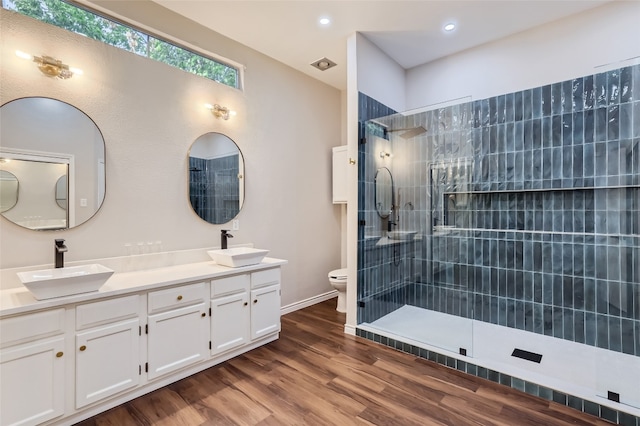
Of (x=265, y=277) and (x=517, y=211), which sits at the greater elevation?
(x=517, y=211)

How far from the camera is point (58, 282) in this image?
1757 millimetres

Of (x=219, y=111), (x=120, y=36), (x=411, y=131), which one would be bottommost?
(x=411, y=131)

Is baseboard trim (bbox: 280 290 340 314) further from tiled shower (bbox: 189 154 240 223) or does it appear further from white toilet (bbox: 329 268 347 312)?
tiled shower (bbox: 189 154 240 223)

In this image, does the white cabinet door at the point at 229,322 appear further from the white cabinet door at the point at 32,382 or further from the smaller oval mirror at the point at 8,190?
the smaller oval mirror at the point at 8,190

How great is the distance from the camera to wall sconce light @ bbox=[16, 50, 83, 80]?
207cm

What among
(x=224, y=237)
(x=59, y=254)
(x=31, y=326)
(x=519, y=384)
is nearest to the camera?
(x=31, y=326)

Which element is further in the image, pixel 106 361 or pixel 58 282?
pixel 106 361

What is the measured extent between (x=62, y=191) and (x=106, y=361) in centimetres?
124

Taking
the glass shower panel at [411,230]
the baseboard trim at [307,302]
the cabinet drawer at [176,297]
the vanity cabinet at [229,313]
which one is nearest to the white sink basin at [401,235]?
the glass shower panel at [411,230]

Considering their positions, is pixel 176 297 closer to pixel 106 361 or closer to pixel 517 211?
pixel 106 361

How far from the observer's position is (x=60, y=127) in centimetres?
220

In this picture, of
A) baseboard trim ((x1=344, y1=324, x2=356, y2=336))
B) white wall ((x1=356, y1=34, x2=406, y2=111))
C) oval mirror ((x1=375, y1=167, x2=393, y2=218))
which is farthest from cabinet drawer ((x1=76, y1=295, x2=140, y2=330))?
white wall ((x1=356, y1=34, x2=406, y2=111))

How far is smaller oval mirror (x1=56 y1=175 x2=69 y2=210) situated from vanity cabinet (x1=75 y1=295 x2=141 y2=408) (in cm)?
83

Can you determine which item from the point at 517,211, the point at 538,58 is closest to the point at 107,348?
the point at 517,211
